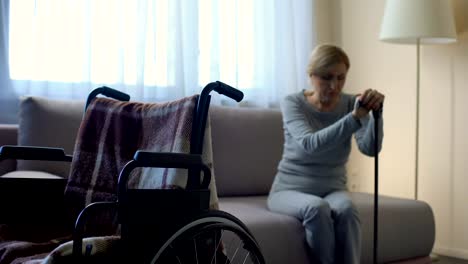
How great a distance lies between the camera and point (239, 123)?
2.76 m

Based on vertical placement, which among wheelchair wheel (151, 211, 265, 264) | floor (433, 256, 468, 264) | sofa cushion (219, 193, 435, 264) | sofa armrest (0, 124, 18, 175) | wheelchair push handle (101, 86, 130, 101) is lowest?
floor (433, 256, 468, 264)

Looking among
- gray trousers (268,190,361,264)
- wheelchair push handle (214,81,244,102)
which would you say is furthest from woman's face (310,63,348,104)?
wheelchair push handle (214,81,244,102)

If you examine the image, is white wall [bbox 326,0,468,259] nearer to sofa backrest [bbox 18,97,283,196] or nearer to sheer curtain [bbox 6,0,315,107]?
sheer curtain [bbox 6,0,315,107]

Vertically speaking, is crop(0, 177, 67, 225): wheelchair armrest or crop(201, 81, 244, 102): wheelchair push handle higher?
crop(201, 81, 244, 102): wheelchair push handle

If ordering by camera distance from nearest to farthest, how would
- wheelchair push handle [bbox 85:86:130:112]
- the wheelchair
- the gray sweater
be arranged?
1. the wheelchair
2. wheelchair push handle [bbox 85:86:130:112]
3. the gray sweater

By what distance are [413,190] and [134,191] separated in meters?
2.20

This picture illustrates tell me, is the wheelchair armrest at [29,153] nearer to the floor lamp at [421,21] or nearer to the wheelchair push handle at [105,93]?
the wheelchair push handle at [105,93]

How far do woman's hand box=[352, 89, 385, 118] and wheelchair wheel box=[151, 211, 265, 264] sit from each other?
0.80 meters

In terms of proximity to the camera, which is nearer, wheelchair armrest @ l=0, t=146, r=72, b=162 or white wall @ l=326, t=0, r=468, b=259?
wheelchair armrest @ l=0, t=146, r=72, b=162

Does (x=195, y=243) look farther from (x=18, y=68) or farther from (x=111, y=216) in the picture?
(x=18, y=68)

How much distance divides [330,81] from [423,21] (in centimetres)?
81

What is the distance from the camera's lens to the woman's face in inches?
89.0

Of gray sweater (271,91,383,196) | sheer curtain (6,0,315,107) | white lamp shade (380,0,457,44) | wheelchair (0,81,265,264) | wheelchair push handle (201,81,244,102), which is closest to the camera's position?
wheelchair (0,81,265,264)

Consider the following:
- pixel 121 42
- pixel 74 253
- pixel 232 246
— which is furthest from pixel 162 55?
pixel 74 253
